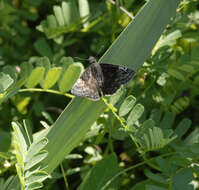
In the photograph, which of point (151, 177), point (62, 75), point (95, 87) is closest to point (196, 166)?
point (151, 177)

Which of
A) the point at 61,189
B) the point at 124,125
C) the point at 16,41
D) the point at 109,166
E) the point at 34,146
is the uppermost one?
the point at 16,41

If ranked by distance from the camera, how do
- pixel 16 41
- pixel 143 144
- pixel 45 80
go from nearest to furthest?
1. pixel 143 144
2. pixel 45 80
3. pixel 16 41

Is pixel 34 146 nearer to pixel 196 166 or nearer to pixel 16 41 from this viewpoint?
pixel 196 166
